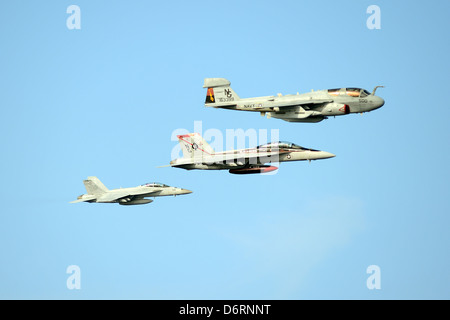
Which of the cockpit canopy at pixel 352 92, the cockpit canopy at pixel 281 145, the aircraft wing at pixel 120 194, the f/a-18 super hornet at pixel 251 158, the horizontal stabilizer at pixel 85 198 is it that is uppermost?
the cockpit canopy at pixel 352 92

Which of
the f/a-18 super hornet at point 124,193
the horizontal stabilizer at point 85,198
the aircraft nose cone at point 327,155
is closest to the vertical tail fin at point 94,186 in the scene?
the f/a-18 super hornet at point 124,193

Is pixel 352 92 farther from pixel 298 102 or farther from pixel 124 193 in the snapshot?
pixel 124 193

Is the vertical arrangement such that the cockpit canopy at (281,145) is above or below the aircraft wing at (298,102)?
below

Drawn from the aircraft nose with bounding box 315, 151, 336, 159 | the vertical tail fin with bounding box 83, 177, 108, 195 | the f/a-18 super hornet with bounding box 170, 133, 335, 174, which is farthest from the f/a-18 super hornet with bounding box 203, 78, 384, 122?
the vertical tail fin with bounding box 83, 177, 108, 195

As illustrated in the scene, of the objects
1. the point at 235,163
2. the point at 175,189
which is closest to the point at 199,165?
the point at 235,163

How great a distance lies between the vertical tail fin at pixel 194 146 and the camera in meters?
106

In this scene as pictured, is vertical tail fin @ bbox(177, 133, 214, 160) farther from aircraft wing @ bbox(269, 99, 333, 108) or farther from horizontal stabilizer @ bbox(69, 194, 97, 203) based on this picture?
horizontal stabilizer @ bbox(69, 194, 97, 203)

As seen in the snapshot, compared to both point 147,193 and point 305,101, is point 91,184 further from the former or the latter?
point 305,101

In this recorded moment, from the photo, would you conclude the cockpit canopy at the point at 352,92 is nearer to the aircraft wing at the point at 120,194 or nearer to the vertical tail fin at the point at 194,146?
the vertical tail fin at the point at 194,146

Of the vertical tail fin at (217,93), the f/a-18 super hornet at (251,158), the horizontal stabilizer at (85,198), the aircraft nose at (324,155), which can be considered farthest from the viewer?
the horizontal stabilizer at (85,198)

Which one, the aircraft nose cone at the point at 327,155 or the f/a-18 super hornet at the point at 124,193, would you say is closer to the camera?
the aircraft nose cone at the point at 327,155

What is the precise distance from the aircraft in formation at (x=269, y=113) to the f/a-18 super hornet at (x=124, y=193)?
8408 mm

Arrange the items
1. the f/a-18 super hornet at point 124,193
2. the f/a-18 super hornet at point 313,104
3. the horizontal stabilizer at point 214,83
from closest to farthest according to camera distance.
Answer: the f/a-18 super hornet at point 313,104 < the horizontal stabilizer at point 214,83 < the f/a-18 super hornet at point 124,193
